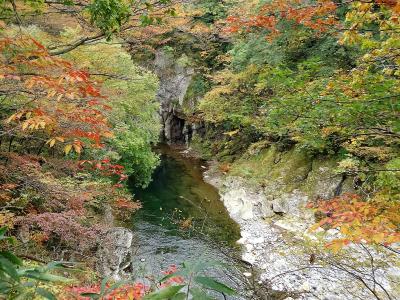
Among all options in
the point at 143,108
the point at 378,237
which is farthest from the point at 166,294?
the point at 143,108

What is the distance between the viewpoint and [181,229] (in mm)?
12164

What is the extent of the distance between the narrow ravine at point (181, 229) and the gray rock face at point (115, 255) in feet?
1.51

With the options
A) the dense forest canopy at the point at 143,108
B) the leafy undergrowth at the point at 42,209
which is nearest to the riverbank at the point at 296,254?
the dense forest canopy at the point at 143,108

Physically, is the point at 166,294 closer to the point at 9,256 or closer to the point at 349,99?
the point at 9,256

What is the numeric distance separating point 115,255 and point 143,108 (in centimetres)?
740

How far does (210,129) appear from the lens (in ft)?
85.2

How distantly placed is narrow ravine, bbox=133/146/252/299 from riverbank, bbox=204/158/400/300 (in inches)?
24.8

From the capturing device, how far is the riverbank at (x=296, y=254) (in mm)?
8094

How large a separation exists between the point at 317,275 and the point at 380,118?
6244 mm

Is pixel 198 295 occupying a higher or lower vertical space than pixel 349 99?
lower

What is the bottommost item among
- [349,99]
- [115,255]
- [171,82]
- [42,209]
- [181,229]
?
[181,229]

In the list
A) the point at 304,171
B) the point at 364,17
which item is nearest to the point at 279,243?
the point at 304,171

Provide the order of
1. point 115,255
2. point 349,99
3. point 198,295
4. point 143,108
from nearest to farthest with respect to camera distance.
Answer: point 198,295, point 349,99, point 115,255, point 143,108

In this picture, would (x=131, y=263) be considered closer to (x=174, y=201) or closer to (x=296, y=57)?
(x=174, y=201)
